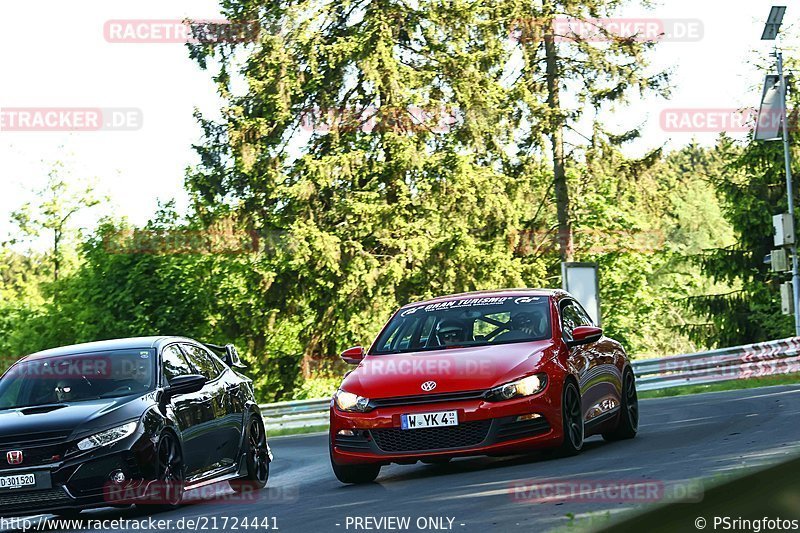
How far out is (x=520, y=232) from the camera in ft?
145

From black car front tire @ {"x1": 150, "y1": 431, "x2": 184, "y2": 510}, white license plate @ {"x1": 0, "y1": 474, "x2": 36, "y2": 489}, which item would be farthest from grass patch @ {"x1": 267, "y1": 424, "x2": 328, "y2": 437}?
white license plate @ {"x1": 0, "y1": 474, "x2": 36, "y2": 489}

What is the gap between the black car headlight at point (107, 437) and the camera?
400 inches

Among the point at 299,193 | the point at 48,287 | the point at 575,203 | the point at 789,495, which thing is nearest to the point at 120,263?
the point at 48,287

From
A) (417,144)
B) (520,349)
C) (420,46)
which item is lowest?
(520,349)

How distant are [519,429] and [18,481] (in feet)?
13.5

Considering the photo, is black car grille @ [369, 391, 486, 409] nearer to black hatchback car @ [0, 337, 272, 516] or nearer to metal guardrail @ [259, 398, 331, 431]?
black hatchback car @ [0, 337, 272, 516]

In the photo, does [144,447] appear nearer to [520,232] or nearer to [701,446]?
[701,446]

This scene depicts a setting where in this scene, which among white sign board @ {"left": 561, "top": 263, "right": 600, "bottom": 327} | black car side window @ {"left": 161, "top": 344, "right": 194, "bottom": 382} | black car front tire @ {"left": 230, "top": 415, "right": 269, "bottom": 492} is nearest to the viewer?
black car side window @ {"left": 161, "top": 344, "right": 194, "bottom": 382}

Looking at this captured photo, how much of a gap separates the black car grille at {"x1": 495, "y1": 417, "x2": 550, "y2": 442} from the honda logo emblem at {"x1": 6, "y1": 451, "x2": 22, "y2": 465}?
3876 millimetres

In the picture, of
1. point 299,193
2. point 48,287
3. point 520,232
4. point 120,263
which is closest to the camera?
point 299,193

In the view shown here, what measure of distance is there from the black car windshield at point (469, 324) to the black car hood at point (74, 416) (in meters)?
2.72

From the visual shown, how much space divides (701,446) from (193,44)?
3595cm

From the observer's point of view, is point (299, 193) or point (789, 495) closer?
point (789, 495)

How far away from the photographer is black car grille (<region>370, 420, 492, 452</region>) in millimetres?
11125
